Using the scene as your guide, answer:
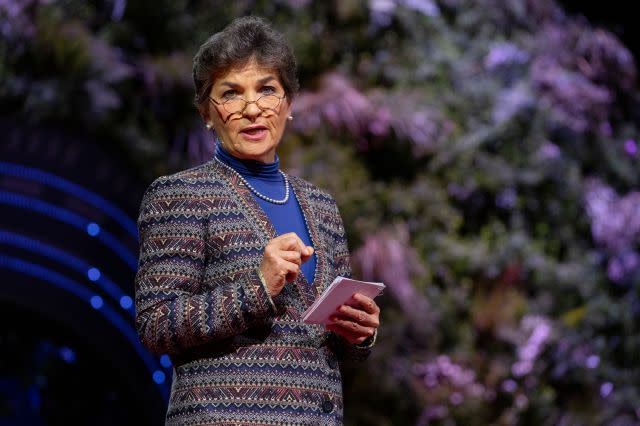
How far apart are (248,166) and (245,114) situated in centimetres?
10

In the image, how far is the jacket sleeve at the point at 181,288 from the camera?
5.20 feet

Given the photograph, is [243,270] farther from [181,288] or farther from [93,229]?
[93,229]

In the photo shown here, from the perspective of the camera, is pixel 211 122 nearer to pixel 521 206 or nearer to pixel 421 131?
pixel 421 131

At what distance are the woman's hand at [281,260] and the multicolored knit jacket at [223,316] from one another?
0.02m

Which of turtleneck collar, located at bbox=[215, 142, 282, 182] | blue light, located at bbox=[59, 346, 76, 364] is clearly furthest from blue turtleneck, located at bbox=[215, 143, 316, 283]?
blue light, located at bbox=[59, 346, 76, 364]

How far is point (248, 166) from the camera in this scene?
180cm

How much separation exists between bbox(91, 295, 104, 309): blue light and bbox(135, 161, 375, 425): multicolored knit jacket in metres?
1.71

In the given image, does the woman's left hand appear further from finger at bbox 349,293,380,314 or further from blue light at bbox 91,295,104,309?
blue light at bbox 91,295,104,309

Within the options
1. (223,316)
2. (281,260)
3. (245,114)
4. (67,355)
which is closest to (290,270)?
(281,260)

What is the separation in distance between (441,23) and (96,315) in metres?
3.31

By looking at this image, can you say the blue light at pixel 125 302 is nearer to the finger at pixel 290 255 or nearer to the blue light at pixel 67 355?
the blue light at pixel 67 355

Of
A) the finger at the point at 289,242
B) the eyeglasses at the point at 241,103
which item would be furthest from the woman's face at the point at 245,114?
the finger at the point at 289,242

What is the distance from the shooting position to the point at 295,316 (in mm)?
1694

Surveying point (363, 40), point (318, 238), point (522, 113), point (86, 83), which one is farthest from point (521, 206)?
point (318, 238)
